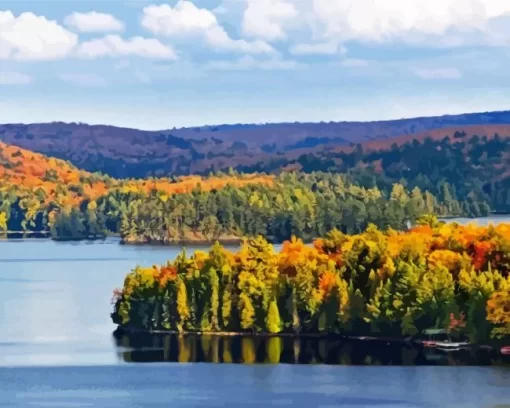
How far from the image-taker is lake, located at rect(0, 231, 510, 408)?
5494cm

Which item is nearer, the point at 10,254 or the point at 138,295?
the point at 138,295

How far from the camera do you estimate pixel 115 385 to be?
58.5 metres

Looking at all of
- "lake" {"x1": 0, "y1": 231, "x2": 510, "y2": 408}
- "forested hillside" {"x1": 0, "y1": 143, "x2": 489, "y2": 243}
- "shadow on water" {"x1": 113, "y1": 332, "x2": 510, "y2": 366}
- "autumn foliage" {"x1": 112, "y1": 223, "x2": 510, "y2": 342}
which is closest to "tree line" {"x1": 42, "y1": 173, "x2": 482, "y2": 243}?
"forested hillside" {"x1": 0, "y1": 143, "x2": 489, "y2": 243}

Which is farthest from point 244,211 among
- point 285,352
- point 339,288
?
point 285,352

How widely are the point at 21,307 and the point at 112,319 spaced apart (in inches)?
459

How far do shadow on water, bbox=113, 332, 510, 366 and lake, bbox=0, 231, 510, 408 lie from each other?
4cm

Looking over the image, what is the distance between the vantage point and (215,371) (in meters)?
61.2

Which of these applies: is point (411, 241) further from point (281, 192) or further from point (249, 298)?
point (281, 192)

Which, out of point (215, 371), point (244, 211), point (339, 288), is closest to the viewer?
point (215, 371)

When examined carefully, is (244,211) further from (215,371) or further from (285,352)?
(215,371)

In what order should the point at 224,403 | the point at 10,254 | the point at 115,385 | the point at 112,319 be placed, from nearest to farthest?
the point at 224,403
the point at 115,385
the point at 112,319
the point at 10,254

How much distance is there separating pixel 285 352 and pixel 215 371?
5.91 metres

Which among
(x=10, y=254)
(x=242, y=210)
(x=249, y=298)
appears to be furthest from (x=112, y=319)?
(x=242, y=210)

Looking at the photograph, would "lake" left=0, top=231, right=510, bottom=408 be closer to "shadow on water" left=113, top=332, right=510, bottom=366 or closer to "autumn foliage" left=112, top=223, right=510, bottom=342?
"shadow on water" left=113, top=332, right=510, bottom=366
